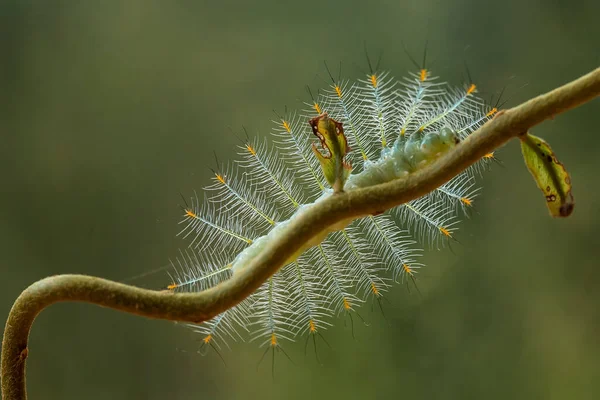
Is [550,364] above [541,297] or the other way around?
the other way around

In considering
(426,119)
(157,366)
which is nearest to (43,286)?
(426,119)

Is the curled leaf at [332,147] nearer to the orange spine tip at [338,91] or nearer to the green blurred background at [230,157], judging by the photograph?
the orange spine tip at [338,91]

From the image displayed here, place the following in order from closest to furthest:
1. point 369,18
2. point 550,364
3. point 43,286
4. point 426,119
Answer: point 43,286, point 426,119, point 550,364, point 369,18

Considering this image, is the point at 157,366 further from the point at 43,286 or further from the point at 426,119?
the point at 426,119

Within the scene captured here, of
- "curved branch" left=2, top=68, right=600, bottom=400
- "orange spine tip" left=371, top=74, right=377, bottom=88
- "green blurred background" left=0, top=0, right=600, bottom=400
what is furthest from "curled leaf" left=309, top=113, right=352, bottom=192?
"green blurred background" left=0, top=0, right=600, bottom=400

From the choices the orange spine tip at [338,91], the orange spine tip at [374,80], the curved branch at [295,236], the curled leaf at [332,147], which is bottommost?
the curved branch at [295,236]

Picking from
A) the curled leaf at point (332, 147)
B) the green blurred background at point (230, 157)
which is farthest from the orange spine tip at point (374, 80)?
the green blurred background at point (230, 157)

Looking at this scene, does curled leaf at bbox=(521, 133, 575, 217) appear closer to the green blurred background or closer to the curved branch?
the curved branch
